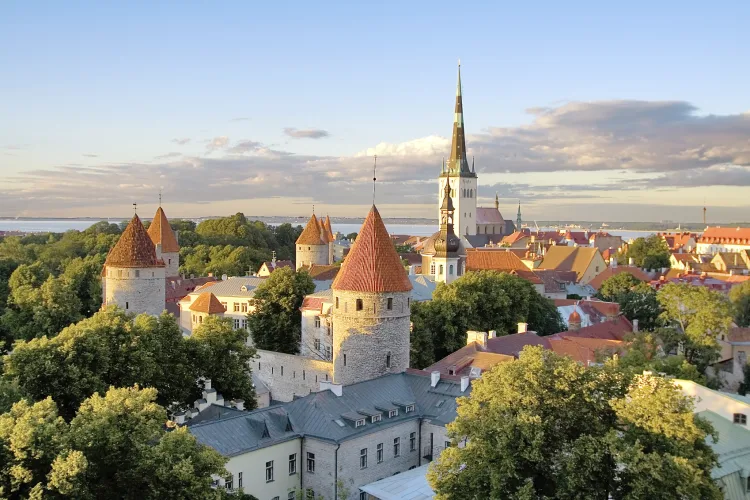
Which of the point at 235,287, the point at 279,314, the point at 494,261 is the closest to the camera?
the point at 279,314

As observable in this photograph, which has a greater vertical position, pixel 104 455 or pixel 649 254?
pixel 104 455

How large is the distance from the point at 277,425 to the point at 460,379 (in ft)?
26.0

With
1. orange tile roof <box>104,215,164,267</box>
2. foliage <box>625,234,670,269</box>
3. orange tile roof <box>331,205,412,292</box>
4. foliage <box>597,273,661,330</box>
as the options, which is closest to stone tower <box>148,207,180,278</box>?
orange tile roof <box>104,215,164,267</box>

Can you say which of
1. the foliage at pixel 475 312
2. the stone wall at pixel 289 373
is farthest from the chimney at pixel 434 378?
the foliage at pixel 475 312

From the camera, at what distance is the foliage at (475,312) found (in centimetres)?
4169

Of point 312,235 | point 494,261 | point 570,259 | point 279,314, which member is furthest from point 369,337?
point 570,259

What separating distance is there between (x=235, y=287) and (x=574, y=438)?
38488 millimetres

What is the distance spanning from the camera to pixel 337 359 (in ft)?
106

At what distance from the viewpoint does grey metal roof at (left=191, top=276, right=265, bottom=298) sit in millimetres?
52781

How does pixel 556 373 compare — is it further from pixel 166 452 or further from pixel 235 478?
pixel 235 478

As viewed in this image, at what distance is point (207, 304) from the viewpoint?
50406mm

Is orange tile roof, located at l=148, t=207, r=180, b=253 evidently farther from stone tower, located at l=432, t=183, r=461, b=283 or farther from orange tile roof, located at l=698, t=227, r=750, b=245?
orange tile roof, located at l=698, t=227, r=750, b=245

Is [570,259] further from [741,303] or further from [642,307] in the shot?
[642,307]

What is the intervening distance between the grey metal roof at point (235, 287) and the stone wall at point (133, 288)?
416 inches
